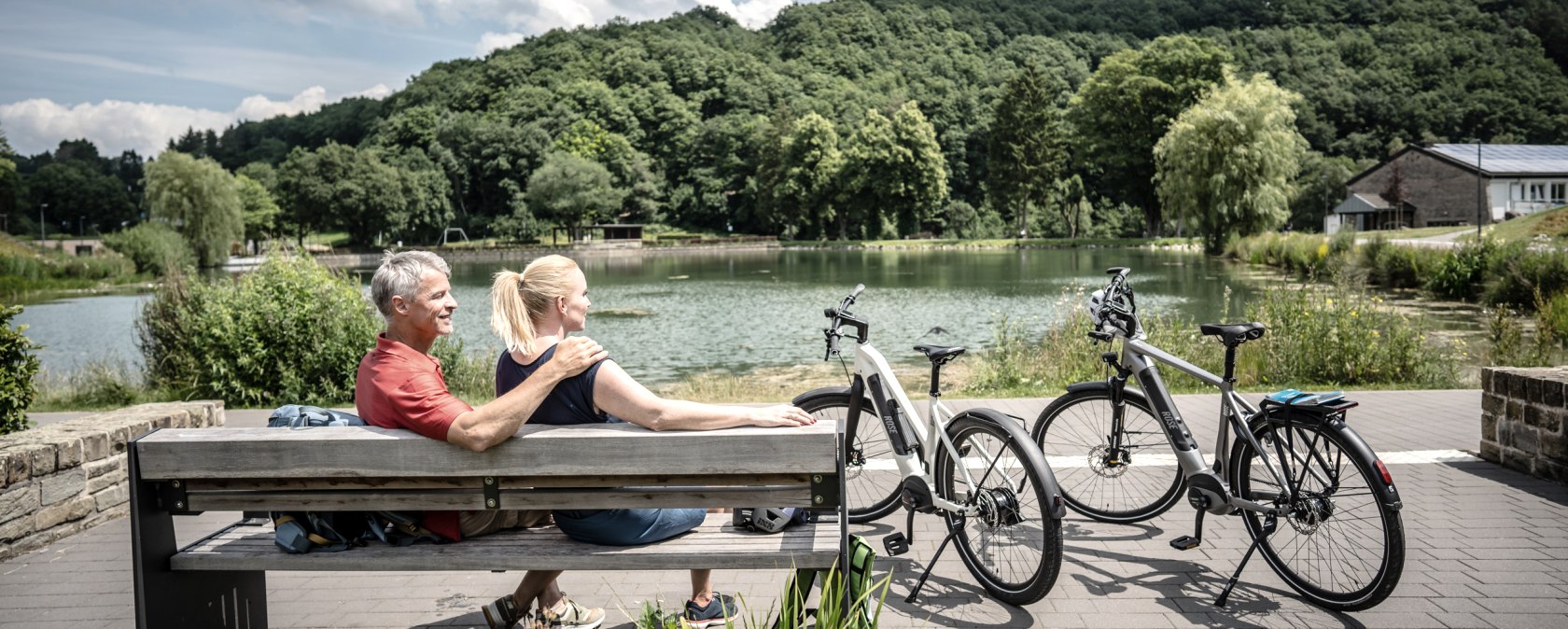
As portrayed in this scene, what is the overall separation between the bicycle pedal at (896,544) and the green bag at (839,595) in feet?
3.60

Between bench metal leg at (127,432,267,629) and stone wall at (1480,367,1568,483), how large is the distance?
6.05 m

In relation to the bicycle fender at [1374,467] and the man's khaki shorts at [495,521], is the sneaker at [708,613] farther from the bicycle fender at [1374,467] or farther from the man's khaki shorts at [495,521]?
the bicycle fender at [1374,467]

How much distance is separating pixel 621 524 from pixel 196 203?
65.9 metres

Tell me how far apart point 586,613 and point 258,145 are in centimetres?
14154

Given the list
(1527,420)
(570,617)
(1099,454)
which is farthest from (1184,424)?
(1527,420)

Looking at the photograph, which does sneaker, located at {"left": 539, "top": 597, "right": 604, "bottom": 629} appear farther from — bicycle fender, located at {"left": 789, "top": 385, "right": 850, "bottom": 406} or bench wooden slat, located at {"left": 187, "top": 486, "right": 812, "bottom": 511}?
bicycle fender, located at {"left": 789, "top": 385, "right": 850, "bottom": 406}

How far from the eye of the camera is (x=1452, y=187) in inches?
2502

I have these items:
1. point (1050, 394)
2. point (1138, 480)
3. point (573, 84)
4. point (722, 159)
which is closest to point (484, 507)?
point (1138, 480)

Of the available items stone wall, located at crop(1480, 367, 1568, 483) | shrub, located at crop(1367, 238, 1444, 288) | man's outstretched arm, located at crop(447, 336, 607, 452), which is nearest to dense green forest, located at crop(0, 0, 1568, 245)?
shrub, located at crop(1367, 238, 1444, 288)

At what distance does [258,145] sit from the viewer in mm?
127625

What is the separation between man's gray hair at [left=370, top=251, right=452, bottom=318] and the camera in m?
3.20

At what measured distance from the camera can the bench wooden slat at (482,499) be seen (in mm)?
2748

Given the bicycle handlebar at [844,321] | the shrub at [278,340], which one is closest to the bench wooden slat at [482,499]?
the bicycle handlebar at [844,321]

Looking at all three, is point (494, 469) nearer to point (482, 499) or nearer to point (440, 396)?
point (482, 499)
